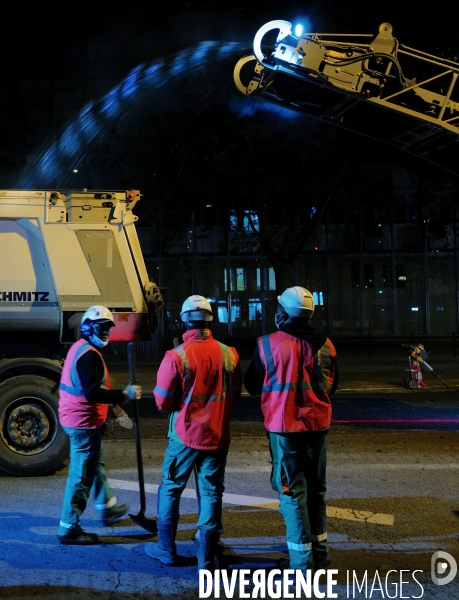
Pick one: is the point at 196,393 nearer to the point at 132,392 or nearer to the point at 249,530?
the point at 132,392

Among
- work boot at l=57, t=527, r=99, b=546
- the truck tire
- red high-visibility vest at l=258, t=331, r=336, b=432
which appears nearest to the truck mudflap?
the truck tire

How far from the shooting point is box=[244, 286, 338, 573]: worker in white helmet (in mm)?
4164

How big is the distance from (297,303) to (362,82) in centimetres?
453


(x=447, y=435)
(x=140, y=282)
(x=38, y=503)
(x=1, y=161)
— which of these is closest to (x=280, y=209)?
(x=447, y=435)

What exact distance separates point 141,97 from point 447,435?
17670mm

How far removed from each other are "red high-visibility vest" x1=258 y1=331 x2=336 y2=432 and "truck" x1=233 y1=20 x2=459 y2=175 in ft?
15.0

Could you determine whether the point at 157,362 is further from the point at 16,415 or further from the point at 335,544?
the point at 335,544

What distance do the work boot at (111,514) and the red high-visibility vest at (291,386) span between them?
1.69 meters

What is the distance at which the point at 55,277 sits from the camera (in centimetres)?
702

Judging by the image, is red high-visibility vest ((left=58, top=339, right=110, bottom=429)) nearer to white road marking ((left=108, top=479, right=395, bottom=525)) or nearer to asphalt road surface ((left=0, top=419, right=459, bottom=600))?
asphalt road surface ((left=0, top=419, right=459, bottom=600))

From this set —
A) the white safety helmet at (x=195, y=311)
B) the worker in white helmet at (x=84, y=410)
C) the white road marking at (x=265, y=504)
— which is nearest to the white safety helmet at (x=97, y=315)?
the worker in white helmet at (x=84, y=410)

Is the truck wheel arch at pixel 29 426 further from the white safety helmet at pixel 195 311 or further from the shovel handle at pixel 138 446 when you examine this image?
the white safety helmet at pixel 195 311

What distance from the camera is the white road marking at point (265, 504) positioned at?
18.0ft

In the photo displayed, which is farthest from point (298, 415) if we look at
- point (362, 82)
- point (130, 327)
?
point (362, 82)
